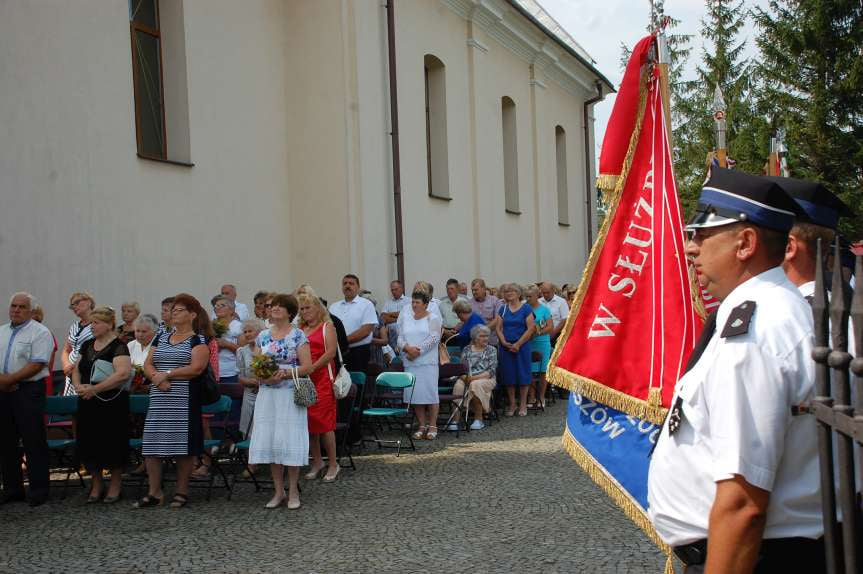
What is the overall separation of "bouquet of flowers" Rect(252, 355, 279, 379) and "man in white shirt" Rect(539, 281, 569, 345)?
7886 millimetres

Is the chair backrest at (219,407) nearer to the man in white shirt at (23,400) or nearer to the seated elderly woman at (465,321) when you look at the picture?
the man in white shirt at (23,400)

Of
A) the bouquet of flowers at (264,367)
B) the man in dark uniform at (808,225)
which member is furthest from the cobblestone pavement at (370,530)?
the man in dark uniform at (808,225)

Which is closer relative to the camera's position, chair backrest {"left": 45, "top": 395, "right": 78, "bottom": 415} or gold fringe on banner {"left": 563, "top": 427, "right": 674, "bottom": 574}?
gold fringe on banner {"left": 563, "top": 427, "right": 674, "bottom": 574}

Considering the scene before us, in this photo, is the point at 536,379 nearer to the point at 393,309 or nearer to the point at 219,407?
the point at 393,309

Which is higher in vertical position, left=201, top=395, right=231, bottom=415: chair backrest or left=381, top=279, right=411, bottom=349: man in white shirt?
left=381, top=279, right=411, bottom=349: man in white shirt

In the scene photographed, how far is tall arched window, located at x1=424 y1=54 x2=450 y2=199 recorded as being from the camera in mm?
18781

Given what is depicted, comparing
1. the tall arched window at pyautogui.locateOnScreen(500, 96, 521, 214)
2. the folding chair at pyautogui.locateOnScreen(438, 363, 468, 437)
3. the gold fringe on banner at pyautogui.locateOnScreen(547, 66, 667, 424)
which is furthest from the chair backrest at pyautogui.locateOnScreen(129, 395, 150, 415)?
the tall arched window at pyautogui.locateOnScreen(500, 96, 521, 214)

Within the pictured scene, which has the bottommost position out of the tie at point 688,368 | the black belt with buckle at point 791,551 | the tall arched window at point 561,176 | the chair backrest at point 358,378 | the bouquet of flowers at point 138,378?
the chair backrest at point 358,378

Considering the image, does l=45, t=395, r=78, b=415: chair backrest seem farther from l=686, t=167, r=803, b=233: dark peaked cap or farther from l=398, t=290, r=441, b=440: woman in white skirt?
l=686, t=167, r=803, b=233: dark peaked cap

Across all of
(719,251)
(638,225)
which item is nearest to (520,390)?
(638,225)

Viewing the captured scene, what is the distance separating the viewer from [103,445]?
8234mm

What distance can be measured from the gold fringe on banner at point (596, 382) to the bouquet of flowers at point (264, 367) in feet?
14.1

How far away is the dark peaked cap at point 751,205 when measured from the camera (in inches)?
91.5

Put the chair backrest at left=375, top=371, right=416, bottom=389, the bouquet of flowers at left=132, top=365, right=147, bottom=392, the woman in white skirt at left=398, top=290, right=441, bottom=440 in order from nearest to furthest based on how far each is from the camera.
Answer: the bouquet of flowers at left=132, top=365, right=147, bottom=392 → the chair backrest at left=375, top=371, right=416, bottom=389 → the woman in white skirt at left=398, top=290, right=441, bottom=440
